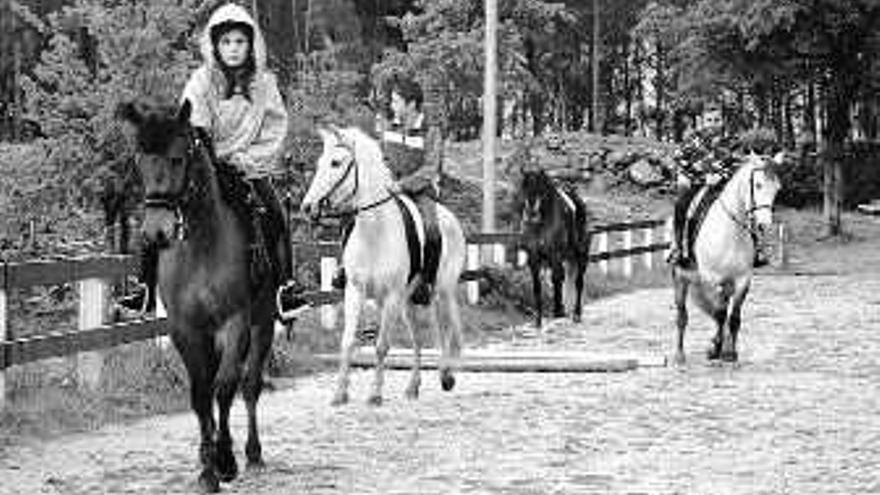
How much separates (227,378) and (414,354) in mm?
5437

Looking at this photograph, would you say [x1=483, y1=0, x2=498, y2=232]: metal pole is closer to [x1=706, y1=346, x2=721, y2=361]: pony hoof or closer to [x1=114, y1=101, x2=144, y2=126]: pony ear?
[x1=706, y1=346, x2=721, y2=361]: pony hoof

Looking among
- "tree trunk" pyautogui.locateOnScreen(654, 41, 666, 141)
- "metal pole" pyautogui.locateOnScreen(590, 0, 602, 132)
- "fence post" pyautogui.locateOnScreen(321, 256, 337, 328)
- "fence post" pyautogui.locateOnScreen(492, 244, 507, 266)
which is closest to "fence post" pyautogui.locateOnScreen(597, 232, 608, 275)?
"fence post" pyautogui.locateOnScreen(492, 244, 507, 266)

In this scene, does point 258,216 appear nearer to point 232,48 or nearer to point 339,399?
point 232,48

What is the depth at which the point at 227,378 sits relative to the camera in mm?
9062

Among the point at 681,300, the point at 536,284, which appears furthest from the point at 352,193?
the point at 536,284

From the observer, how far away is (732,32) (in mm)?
43188

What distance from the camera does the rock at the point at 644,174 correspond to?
48938mm

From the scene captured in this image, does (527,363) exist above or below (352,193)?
→ below

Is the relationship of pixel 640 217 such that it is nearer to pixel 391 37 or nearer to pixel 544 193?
pixel 391 37

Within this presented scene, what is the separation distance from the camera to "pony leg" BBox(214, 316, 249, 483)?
356 inches

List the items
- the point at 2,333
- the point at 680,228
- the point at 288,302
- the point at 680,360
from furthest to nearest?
the point at 680,228 < the point at 680,360 < the point at 2,333 < the point at 288,302

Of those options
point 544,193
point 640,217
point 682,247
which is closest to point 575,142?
point 640,217

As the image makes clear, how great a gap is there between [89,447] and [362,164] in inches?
150

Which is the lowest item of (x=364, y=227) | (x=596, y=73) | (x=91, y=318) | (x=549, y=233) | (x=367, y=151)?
(x=549, y=233)
